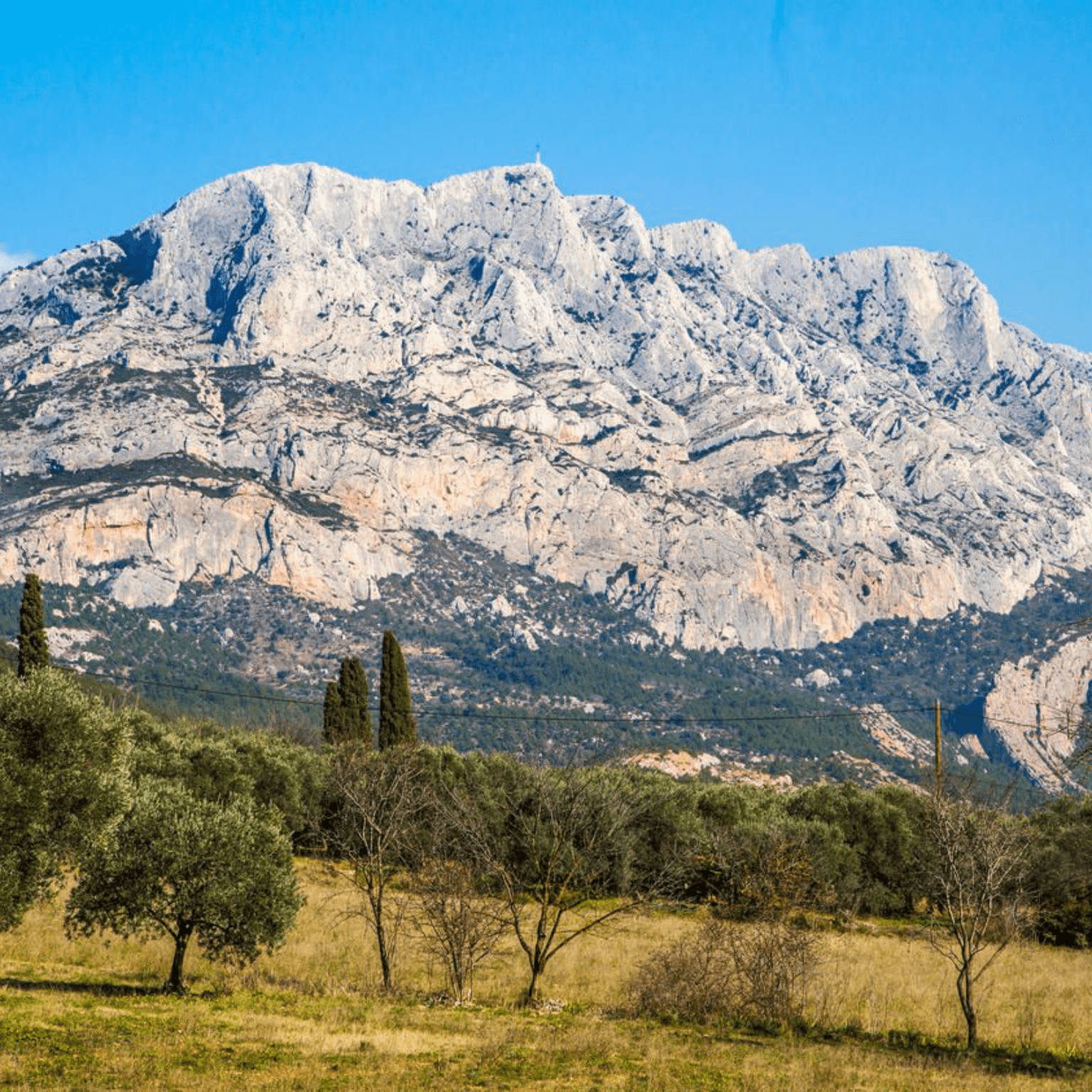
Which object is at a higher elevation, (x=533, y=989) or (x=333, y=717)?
(x=333, y=717)

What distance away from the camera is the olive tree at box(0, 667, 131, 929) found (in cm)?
2512

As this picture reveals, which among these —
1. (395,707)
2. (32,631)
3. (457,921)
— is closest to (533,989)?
(457,921)

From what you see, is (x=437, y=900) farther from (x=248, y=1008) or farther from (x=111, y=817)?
(x=111, y=817)

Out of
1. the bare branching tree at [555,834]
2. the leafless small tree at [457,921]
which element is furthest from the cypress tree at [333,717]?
the leafless small tree at [457,921]

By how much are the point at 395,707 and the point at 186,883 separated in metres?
54.6

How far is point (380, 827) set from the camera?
38.2 metres

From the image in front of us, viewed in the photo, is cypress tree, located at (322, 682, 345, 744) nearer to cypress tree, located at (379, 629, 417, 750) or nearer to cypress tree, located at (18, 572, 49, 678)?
cypress tree, located at (379, 629, 417, 750)

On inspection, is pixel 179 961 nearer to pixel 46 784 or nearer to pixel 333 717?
pixel 46 784

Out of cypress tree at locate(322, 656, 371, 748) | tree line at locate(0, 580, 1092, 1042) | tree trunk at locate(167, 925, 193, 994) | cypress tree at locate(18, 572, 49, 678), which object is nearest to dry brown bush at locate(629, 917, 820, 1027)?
tree line at locate(0, 580, 1092, 1042)

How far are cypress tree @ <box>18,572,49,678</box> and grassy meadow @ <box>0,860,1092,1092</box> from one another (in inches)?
898

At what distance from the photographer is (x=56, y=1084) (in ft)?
64.7

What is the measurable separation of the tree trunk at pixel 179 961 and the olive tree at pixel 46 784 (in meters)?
4.00

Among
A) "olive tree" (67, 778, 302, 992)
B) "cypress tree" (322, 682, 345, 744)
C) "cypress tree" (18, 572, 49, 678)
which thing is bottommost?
"olive tree" (67, 778, 302, 992)

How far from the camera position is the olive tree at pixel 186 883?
29922 mm
